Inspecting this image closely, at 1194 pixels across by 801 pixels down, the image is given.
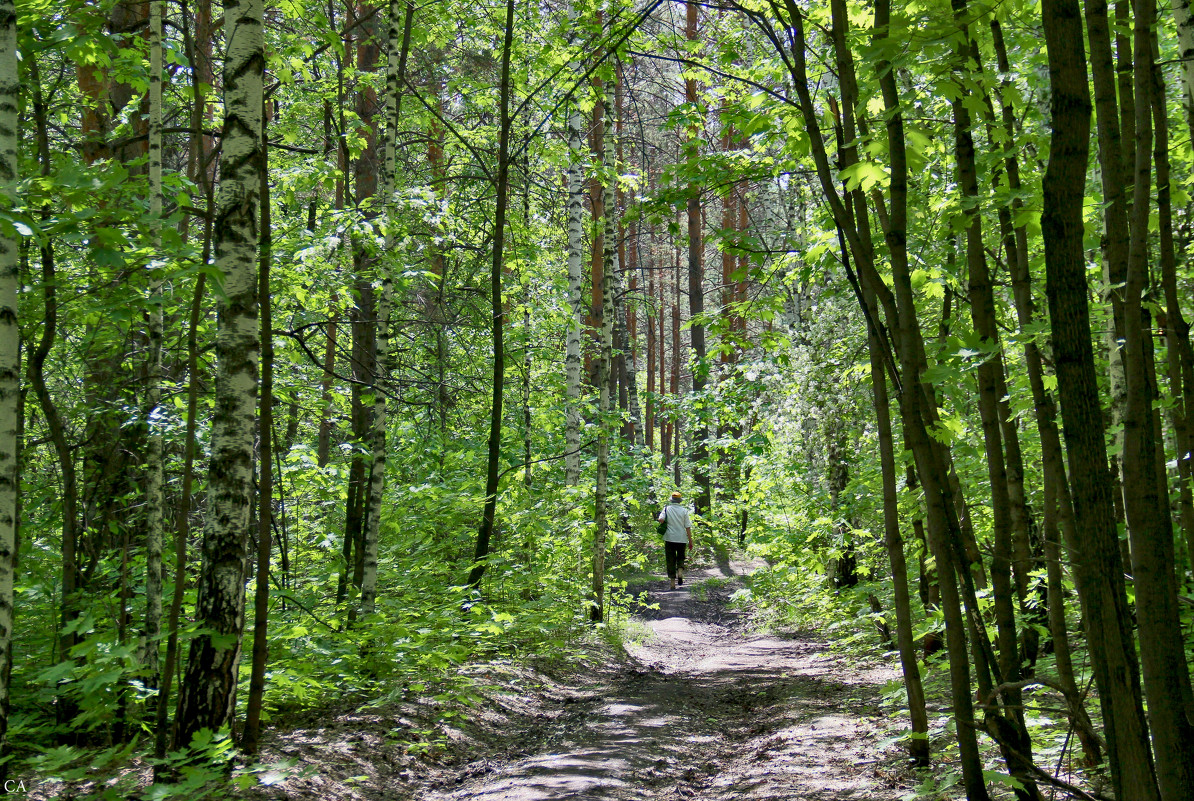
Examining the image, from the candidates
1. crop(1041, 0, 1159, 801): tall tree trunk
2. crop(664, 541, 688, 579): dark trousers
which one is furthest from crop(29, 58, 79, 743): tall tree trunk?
crop(664, 541, 688, 579): dark trousers

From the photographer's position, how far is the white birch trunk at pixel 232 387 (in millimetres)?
3953

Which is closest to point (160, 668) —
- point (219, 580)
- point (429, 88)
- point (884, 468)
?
point (219, 580)

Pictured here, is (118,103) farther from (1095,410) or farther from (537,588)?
(1095,410)

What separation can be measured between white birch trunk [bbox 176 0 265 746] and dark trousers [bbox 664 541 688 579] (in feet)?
37.4

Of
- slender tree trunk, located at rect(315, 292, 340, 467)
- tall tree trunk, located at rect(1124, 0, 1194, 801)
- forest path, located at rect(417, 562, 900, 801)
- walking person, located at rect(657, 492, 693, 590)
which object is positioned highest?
slender tree trunk, located at rect(315, 292, 340, 467)

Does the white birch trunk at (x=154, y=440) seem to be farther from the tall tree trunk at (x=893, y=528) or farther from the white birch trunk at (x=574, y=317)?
the white birch trunk at (x=574, y=317)

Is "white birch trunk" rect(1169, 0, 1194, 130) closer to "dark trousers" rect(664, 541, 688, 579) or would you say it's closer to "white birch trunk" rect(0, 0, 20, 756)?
"white birch trunk" rect(0, 0, 20, 756)

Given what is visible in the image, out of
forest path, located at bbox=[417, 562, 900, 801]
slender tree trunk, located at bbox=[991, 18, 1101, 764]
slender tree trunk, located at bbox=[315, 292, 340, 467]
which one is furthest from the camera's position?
slender tree trunk, located at bbox=[315, 292, 340, 467]

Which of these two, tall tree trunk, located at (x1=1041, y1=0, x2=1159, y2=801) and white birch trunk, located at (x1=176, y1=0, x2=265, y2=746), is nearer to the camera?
tall tree trunk, located at (x1=1041, y1=0, x2=1159, y2=801)

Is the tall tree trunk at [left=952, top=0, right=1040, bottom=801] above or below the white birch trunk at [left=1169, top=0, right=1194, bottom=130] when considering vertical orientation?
below

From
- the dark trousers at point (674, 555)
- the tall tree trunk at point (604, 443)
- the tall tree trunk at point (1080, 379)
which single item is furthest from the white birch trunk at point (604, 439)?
the tall tree trunk at point (1080, 379)

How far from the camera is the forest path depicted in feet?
13.7

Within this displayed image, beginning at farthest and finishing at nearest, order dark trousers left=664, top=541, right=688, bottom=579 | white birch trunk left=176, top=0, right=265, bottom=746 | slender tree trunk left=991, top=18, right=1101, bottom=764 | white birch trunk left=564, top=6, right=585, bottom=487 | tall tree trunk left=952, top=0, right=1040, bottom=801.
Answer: dark trousers left=664, top=541, right=688, bottom=579 → white birch trunk left=564, top=6, right=585, bottom=487 → white birch trunk left=176, top=0, right=265, bottom=746 → slender tree trunk left=991, top=18, right=1101, bottom=764 → tall tree trunk left=952, top=0, right=1040, bottom=801

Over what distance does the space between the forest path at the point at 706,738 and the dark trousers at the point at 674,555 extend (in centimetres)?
560
